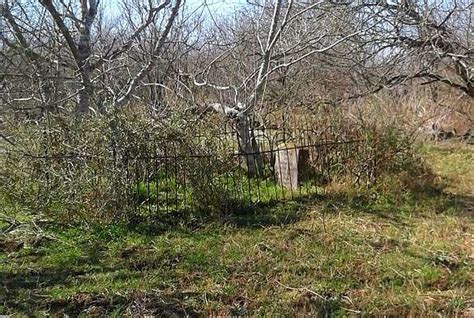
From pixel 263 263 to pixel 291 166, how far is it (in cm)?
241

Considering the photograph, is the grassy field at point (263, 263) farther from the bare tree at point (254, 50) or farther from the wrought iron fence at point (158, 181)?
the bare tree at point (254, 50)

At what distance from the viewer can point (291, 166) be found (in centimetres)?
617

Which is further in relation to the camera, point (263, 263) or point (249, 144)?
point (249, 144)

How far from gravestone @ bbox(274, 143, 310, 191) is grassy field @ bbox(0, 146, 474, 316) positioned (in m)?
0.64

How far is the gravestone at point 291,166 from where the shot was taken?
6.13 metres

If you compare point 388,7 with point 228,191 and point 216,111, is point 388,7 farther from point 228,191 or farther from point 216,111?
point 228,191

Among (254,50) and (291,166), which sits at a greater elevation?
(254,50)

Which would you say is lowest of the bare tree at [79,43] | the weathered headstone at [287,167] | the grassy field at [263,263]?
the grassy field at [263,263]

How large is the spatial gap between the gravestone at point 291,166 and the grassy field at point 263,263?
64cm

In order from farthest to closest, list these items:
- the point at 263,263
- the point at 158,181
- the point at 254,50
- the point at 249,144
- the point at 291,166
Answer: the point at 254,50, the point at 249,144, the point at 291,166, the point at 158,181, the point at 263,263

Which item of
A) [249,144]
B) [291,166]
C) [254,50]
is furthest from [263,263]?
[254,50]

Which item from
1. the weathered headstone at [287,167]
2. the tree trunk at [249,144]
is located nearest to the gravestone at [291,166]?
the weathered headstone at [287,167]

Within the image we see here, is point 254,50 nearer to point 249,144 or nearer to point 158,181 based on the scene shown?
point 249,144

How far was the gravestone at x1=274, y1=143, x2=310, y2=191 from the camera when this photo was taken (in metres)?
6.13
